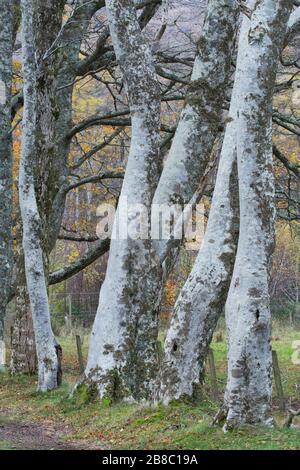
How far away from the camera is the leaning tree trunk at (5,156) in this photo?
478 inches

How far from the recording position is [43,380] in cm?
1075

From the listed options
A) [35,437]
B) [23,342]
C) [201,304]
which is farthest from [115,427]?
[23,342]

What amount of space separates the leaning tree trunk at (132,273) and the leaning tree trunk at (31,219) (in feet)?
4.90

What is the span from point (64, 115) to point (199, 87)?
5146 millimetres

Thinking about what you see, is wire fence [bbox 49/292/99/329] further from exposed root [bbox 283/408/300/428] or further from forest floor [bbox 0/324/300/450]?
exposed root [bbox 283/408/300/428]

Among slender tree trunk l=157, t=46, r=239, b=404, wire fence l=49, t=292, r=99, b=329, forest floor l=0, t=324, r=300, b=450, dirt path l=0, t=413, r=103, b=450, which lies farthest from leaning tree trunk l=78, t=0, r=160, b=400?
wire fence l=49, t=292, r=99, b=329

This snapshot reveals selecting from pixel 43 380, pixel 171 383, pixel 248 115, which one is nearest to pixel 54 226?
pixel 43 380

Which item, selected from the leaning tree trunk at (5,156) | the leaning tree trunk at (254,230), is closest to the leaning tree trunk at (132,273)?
the leaning tree trunk at (254,230)

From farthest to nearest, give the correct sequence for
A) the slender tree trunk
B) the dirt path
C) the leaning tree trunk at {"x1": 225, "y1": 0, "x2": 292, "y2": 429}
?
the slender tree trunk
the dirt path
the leaning tree trunk at {"x1": 225, "y1": 0, "x2": 292, "y2": 429}

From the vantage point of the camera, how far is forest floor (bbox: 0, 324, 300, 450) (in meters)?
6.34

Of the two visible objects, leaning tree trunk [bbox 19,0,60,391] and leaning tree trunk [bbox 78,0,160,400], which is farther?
leaning tree trunk [bbox 19,0,60,391]

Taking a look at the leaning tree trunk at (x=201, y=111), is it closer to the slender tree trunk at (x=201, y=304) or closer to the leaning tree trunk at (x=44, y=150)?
the slender tree trunk at (x=201, y=304)

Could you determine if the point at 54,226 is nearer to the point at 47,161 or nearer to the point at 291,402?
the point at 47,161

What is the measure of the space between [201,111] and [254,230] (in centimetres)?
338
